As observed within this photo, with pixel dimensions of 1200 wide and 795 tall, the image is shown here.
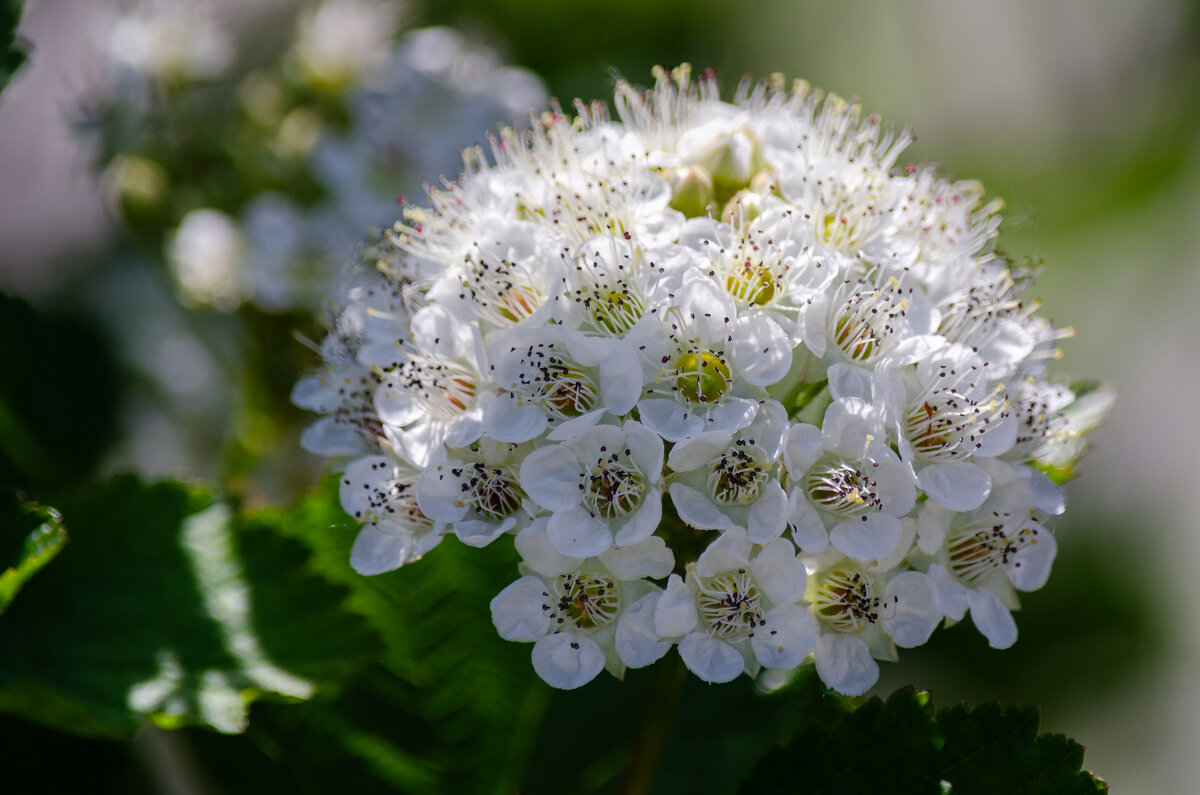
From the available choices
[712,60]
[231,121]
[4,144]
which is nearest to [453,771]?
[231,121]

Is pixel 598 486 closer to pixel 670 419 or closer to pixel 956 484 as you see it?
pixel 670 419

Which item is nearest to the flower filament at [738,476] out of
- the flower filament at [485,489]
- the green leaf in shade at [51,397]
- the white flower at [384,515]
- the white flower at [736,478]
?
the white flower at [736,478]

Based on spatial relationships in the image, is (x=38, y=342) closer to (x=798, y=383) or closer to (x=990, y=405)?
(x=798, y=383)

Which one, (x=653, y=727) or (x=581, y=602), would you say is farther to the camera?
(x=653, y=727)

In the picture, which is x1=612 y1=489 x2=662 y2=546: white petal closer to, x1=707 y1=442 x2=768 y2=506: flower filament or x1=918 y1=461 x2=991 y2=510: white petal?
x1=707 y1=442 x2=768 y2=506: flower filament

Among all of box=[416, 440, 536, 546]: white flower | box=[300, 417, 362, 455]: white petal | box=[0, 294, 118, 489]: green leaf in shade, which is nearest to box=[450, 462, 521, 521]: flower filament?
box=[416, 440, 536, 546]: white flower

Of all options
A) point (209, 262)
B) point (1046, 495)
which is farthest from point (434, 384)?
point (209, 262)

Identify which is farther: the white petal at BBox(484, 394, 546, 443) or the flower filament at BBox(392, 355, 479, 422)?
the flower filament at BBox(392, 355, 479, 422)
